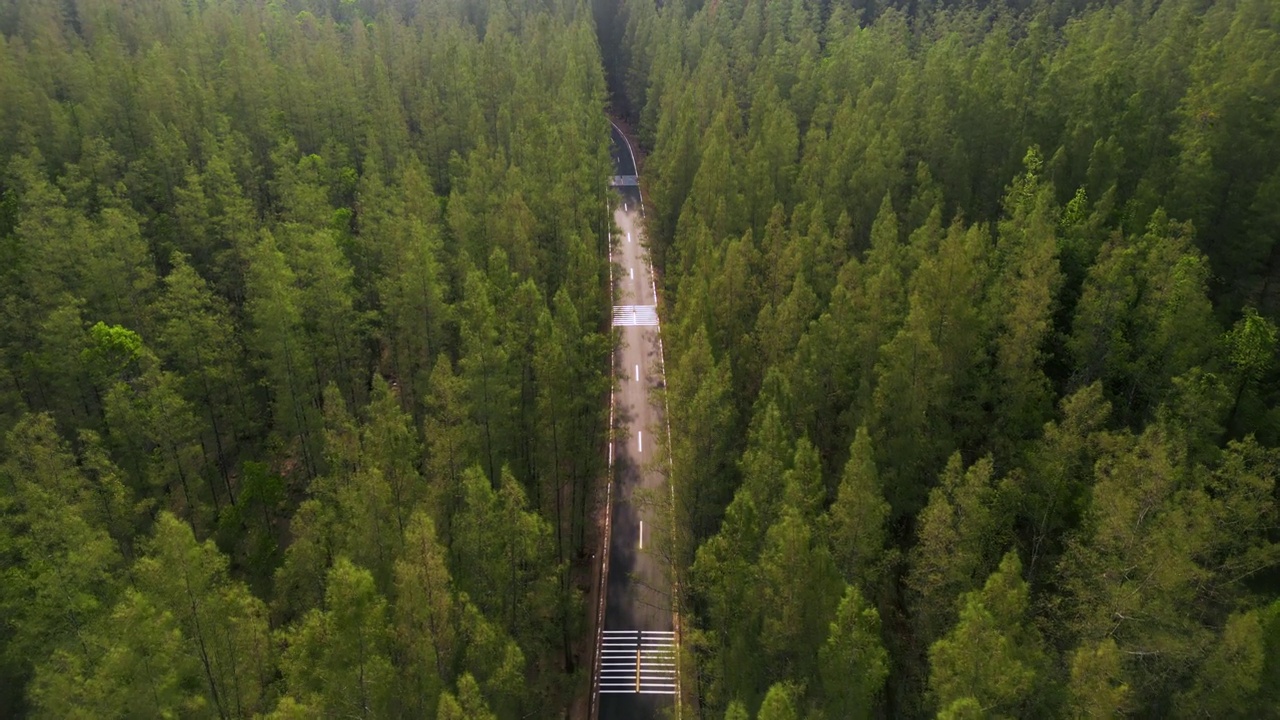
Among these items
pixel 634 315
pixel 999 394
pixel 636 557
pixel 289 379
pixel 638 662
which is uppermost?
pixel 999 394

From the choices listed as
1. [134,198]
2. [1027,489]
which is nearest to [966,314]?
[1027,489]

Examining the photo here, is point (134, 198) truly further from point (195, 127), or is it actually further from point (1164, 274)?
point (1164, 274)

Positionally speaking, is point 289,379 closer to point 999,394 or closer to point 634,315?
point 634,315

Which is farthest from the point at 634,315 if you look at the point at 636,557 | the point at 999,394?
the point at 999,394

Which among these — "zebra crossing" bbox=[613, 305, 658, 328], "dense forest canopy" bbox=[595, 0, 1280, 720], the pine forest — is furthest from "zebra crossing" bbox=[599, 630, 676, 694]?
"zebra crossing" bbox=[613, 305, 658, 328]

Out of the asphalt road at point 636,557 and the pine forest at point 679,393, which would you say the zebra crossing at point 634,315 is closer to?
the asphalt road at point 636,557

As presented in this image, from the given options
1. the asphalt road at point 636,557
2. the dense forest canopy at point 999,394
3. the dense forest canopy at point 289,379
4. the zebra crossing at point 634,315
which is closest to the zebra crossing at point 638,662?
the asphalt road at point 636,557
